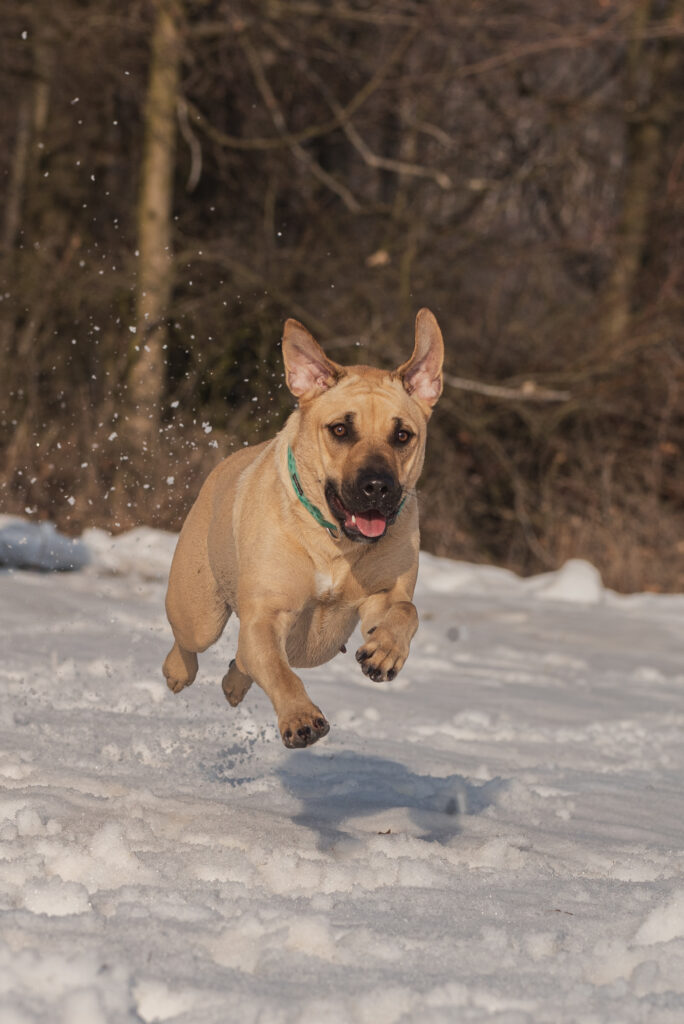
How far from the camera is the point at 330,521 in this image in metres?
4.26

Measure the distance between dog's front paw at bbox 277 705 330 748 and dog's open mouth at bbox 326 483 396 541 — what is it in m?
0.74

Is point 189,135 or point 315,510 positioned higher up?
point 189,135

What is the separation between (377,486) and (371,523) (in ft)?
0.51

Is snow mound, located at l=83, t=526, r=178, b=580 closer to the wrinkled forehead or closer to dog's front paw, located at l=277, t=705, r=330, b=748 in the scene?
the wrinkled forehead

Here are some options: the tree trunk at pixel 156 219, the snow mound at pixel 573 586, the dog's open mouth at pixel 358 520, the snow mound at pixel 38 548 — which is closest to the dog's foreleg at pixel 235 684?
the dog's open mouth at pixel 358 520

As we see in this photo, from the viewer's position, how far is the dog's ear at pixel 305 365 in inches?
176

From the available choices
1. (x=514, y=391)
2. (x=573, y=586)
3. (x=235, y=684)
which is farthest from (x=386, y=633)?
(x=514, y=391)

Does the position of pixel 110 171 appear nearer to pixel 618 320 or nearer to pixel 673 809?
pixel 618 320

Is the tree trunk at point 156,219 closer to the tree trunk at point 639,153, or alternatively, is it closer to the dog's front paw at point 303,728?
the tree trunk at point 639,153

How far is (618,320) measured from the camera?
1512 centimetres

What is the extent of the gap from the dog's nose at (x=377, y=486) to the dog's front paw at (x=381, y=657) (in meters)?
0.47

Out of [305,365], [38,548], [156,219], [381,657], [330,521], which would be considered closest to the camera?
[381,657]

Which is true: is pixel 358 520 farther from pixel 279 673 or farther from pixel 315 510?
pixel 279 673

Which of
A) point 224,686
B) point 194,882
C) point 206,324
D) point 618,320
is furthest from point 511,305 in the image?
point 194,882
